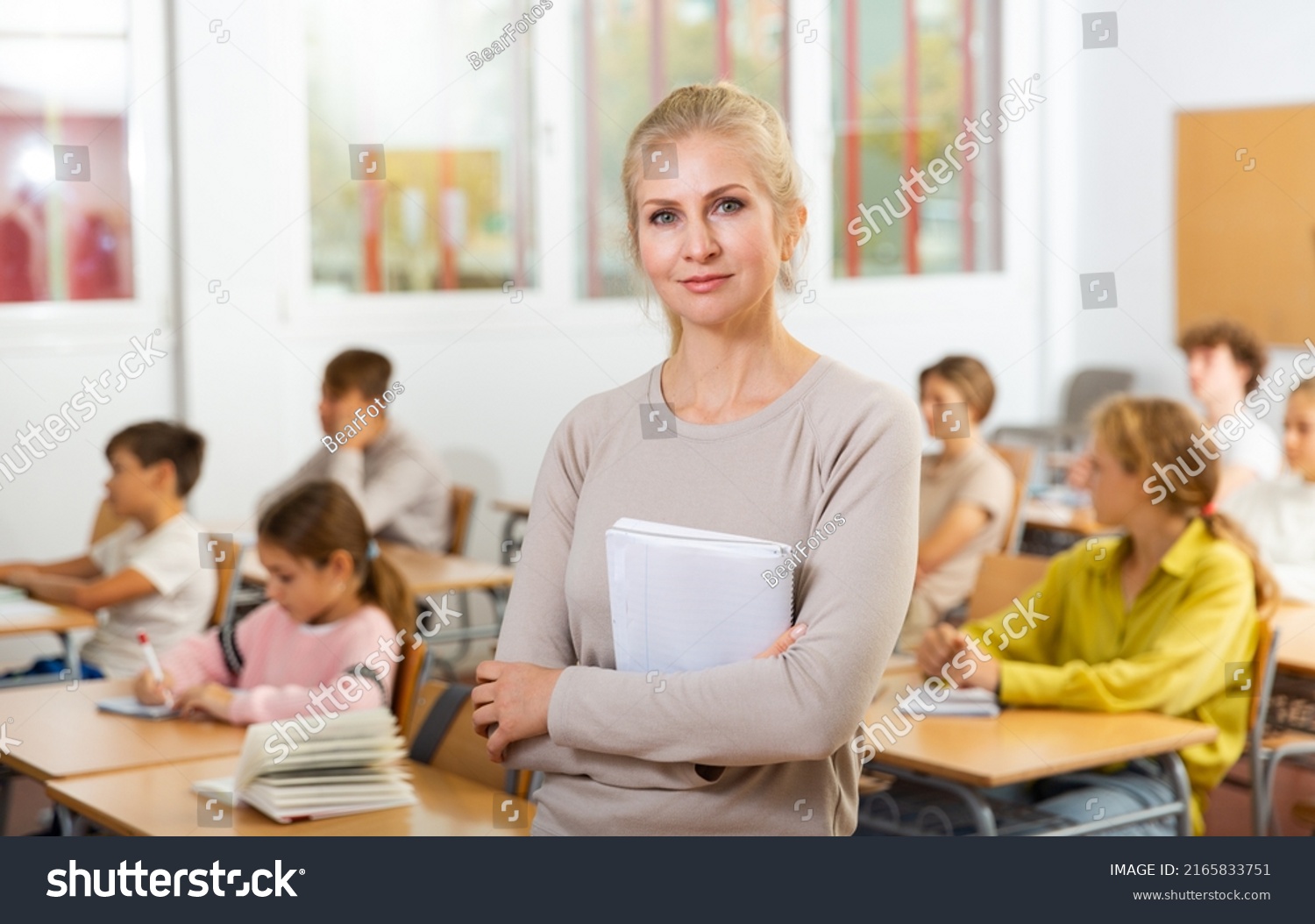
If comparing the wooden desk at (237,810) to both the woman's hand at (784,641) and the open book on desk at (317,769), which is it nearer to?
the open book on desk at (317,769)

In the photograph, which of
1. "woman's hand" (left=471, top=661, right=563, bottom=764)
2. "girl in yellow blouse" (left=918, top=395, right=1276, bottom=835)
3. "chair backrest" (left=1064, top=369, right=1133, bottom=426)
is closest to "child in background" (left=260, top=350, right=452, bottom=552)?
"girl in yellow blouse" (left=918, top=395, right=1276, bottom=835)

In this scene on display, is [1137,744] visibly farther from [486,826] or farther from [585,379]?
[585,379]

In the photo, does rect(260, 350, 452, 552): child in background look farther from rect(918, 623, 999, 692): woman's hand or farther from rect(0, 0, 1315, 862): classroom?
rect(918, 623, 999, 692): woman's hand

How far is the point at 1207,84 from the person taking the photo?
6707 millimetres

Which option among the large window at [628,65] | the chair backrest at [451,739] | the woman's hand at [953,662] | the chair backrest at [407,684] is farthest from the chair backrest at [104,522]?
the woman's hand at [953,662]

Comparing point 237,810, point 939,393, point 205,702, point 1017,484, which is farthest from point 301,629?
point 1017,484

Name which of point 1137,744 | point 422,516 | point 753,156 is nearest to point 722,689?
point 753,156

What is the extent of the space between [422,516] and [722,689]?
364 centimetres

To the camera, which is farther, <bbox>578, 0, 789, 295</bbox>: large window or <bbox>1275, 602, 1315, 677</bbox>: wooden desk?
<bbox>578, 0, 789, 295</bbox>: large window

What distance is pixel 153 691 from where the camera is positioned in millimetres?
2816

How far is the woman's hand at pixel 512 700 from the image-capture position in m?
1.51

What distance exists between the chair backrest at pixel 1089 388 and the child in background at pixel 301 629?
5020 mm

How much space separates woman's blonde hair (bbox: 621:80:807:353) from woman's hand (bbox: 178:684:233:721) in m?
1.55

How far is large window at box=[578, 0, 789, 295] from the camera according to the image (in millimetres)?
6434
